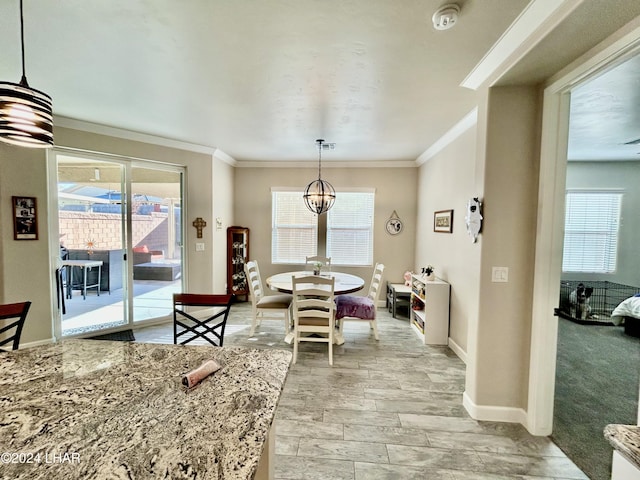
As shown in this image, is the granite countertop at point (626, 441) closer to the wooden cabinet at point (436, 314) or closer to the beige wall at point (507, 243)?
the beige wall at point (507, 243)

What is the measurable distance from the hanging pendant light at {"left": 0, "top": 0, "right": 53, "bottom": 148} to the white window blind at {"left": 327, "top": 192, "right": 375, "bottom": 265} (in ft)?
14.2

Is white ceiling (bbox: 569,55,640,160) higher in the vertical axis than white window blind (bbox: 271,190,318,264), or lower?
higher

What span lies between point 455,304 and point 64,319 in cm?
498

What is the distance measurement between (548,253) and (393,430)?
5.67 feet

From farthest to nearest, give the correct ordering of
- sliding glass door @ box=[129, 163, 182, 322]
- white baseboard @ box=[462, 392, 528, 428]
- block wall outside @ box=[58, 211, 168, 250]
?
sliding glass door @ box=[129, 163, 182, 322] → block wall outside @ box=[58, 211, 168, 250] → white baseboard @ box=[462, 392, 528, 428]

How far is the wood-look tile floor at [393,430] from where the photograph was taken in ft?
5.81

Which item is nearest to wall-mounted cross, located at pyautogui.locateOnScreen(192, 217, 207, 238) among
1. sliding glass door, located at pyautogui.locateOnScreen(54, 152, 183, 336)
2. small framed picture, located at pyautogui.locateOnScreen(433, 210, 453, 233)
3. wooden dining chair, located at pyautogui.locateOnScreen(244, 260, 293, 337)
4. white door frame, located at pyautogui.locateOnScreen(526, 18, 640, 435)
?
sliding glass door, located at pyautogui.locateOnScreen(54, 152, 183, 336)

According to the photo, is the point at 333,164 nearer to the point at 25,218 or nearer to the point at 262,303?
the point at 262,303

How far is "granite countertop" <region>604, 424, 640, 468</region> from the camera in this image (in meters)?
0.80

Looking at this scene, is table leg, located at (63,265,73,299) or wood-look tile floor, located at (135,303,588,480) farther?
table leg, located at (63,265,73,299)

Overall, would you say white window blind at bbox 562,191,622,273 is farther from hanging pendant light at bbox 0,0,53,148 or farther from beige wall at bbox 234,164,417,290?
hanging pendant light at bbox 0,0,53,148

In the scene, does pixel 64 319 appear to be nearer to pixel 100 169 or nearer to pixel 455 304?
pixel 100 169

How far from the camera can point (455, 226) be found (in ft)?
11.5

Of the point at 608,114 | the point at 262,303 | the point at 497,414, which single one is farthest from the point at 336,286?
the point at 608,114
